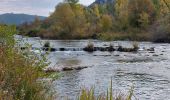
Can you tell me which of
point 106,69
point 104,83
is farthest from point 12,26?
point 106,69

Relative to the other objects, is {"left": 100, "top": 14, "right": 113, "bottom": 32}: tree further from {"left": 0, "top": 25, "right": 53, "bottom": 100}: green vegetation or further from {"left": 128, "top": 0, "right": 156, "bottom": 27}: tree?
{"left": 0, "top": 25, "right": 53, "bottom": 100}: green vegetation

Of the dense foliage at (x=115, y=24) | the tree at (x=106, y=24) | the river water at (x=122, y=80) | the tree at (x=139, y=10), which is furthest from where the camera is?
the tree at (x=106, y=24)

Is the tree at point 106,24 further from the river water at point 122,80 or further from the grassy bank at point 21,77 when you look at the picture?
the grassy bank at point 21,77

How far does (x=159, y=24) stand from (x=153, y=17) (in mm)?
13029

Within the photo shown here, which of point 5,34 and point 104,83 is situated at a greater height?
point 5,34

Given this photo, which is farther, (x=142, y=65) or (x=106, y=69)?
(x=142, y=65)

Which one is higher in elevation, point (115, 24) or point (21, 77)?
point (115, 24)

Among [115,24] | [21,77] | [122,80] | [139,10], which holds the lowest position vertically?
[122,80]

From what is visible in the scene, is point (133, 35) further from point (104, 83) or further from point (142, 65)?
point (104, 83)

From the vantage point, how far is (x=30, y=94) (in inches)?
292

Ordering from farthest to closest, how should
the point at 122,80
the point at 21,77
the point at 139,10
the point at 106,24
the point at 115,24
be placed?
the point at 106,24, the point at 115,24, the point at 139,10, the point at 122,80, the point at 21,77

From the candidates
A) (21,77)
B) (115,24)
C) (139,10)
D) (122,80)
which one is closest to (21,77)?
(21,77)

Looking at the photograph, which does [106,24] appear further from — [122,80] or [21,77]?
[21,77]

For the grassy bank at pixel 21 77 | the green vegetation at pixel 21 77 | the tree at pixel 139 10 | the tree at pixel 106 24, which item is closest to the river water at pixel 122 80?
the grassy bank at pixel 21 77
